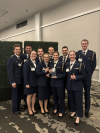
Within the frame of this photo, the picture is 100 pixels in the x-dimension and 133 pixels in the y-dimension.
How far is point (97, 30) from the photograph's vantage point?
5.47 m

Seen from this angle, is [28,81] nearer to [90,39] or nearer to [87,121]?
[87,121]

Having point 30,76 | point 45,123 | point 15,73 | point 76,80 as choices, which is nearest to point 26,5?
point 15,73

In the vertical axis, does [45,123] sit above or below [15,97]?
below

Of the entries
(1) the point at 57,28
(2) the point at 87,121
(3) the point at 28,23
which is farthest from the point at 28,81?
(3) the point at 28,23

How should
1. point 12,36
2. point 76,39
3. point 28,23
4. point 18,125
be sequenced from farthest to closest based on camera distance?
point 12,36, point 28,23, point 76,39, point 18,125

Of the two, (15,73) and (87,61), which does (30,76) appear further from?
(87,61)

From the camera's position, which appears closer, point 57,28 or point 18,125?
point 18,125

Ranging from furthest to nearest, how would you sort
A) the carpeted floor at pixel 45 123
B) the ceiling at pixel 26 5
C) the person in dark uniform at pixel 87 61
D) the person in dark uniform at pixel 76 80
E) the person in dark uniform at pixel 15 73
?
the ceiling at pixel 26 5
the person in dark uniform at pixel 15 73
the person in dark uniform at pixel 87 61
the person in dark uniform at pixel 76 80
the carpeted floor at pixel 45 123

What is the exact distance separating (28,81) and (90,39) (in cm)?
477

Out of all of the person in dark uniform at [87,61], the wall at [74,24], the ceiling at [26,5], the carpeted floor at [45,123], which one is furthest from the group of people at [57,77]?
the ceiling at [26,5]

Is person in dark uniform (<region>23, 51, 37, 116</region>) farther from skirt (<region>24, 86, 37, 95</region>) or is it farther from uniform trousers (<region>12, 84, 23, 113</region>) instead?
uniform trousers (<region>12, 84, 23, 113</region>)

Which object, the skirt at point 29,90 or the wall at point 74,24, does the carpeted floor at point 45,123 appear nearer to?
the skirt at point 29,90

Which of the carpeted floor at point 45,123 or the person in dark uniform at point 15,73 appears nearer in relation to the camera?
the carpeted floor at point 45,123

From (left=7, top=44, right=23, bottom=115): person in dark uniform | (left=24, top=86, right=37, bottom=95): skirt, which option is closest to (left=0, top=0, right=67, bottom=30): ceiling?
(left=7, top=44, right=23, bottom=115): person in dark uniform
